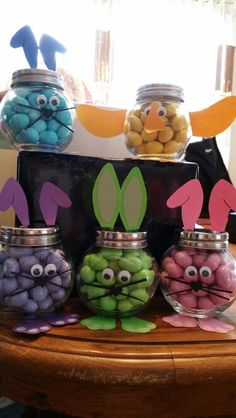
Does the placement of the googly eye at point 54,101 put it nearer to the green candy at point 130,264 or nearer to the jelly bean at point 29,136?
the jelly bean at point 29,136

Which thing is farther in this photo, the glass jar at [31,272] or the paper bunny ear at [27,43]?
the paper bunny ear at [27,43]

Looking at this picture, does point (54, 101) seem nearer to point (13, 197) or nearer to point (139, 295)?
point (13, 197)

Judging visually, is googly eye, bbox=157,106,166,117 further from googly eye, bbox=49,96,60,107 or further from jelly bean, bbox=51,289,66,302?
jelly bean, bbox=51,289,66,302

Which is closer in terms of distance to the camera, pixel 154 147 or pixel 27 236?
pixel 27 236

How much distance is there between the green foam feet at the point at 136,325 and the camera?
1.34ft

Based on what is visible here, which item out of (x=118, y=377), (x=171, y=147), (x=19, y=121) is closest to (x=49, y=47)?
(x=19, y=121)

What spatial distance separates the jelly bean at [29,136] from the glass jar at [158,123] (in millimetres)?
136

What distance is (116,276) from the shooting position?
0.42m

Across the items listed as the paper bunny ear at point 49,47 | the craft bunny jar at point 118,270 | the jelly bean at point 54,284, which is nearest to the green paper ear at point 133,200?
the craft bunny jar at point 118,270

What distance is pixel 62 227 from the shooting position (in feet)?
1.69

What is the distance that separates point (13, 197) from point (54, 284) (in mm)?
114

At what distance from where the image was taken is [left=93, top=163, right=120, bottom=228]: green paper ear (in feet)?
1.51

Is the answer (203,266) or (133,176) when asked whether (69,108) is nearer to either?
(133,176)

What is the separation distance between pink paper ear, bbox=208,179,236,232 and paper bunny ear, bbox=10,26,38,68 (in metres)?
0.33
